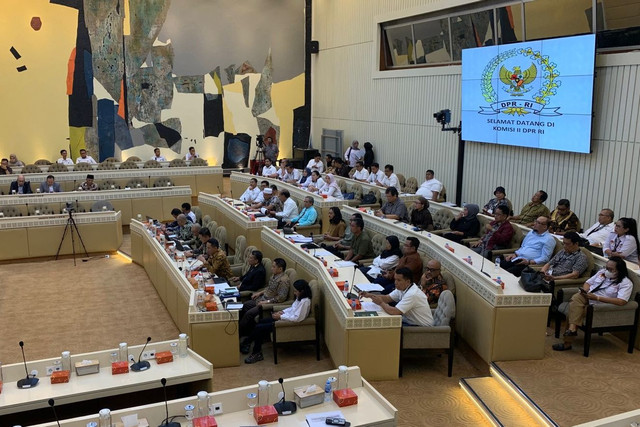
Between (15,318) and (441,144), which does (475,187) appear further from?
(15,318)

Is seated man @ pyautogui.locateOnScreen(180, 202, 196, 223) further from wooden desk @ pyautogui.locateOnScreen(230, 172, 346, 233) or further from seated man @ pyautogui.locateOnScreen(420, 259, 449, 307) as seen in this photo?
seated man @ pyautogui.locateOnScreen(420, 259, 449, 307)

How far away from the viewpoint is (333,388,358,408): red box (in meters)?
4.39

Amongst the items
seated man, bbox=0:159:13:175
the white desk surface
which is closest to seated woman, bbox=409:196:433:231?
the white desk surface

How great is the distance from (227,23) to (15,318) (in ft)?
42.5

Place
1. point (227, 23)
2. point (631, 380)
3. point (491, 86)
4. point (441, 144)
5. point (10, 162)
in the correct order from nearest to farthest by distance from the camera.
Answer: point (631, 380), point (491, 86), point (441, 144), point (10, 162), point (227, 23)

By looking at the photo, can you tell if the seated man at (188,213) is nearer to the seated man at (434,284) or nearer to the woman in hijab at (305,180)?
the woman in hijab at (305,180)

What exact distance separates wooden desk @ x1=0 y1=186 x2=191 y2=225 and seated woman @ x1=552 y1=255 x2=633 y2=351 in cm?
950

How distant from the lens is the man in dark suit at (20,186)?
516 inches

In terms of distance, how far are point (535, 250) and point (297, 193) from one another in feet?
19.1

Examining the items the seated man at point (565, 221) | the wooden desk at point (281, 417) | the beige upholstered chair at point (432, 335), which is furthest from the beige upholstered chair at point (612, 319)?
the wooden desk at point (281, 417)

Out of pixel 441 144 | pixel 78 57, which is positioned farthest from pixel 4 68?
→ pixel 441 144

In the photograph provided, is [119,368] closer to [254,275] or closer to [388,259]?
[254,275]

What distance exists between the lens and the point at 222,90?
1891 cm

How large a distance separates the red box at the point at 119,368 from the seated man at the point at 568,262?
4658mm
